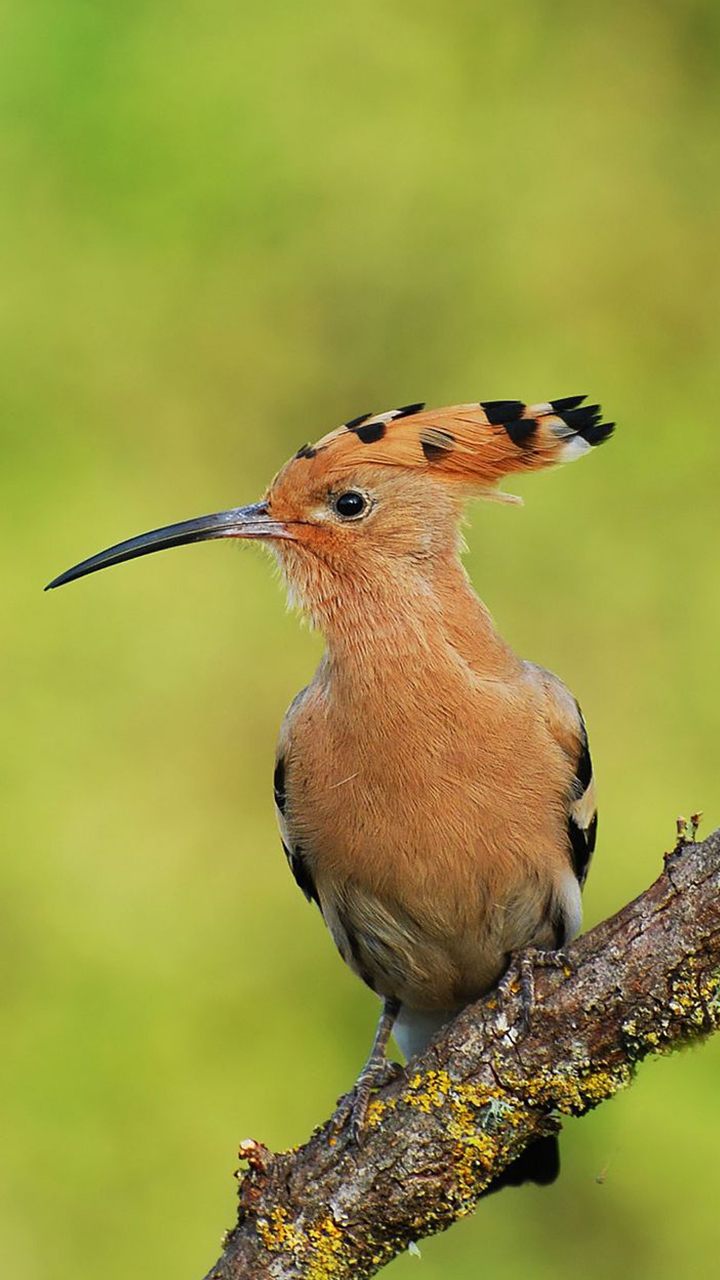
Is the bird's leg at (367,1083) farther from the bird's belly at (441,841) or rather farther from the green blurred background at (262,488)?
the green blurred background at (262,488)

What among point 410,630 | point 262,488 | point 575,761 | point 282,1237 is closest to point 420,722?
point 410,630

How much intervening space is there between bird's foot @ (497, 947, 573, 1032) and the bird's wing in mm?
336

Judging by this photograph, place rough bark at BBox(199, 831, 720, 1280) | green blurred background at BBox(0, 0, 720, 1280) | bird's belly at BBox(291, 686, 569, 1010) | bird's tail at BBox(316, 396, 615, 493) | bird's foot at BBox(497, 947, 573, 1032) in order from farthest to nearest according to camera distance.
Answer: green blurred background at BBox(0, 0, 720, 1280) → bird's tail at BBox(316, 396, 615, 493) → bird's belly at BBox(291, 686, 569, 1010) → bird's foot at BBox(497, 947, 573, 1032) → rough bark at BBox(199, 831, 720, 1280)

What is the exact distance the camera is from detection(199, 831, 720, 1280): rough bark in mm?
2143

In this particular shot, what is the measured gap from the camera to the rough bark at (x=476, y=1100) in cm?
214

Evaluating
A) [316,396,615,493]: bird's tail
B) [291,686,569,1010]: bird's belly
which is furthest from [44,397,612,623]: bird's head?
[291,686,569,1010]: bird's belly

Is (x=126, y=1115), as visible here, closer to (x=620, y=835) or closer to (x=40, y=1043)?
(x=40, y=1043)

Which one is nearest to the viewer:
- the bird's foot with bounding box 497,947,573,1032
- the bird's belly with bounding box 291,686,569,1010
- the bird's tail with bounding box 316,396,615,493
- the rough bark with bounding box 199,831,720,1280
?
the rough bark with bounding box 199,831,720,1280

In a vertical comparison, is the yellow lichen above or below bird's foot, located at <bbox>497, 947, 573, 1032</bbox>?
below

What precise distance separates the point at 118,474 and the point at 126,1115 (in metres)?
1.42

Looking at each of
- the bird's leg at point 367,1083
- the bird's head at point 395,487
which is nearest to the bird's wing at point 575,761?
the bird's head at point 395,487

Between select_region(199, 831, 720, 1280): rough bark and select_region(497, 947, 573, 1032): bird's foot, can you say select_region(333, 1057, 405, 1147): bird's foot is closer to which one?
select_region(199, 831, 720, 1280): rough bark

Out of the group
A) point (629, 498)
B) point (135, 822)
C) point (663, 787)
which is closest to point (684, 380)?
point (629, 498)

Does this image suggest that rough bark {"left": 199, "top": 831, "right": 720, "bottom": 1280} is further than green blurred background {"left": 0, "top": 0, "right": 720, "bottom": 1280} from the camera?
No
